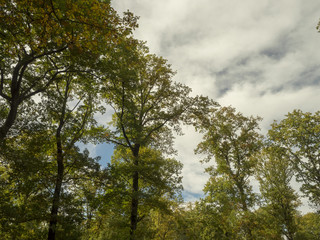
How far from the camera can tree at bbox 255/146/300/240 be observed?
16.8m

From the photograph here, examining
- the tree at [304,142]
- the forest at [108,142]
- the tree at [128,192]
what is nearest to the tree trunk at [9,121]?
the forest at [108,142]

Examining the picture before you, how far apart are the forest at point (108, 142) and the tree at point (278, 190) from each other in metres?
0.10

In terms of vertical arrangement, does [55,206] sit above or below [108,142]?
below

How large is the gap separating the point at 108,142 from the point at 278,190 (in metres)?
16.3

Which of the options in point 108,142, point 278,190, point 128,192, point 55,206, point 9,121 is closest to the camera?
point 9,121

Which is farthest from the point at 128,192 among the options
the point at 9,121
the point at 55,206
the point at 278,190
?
the point at 278,190

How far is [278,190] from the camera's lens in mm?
17859

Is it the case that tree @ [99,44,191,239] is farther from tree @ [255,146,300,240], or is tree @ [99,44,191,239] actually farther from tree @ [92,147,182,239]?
tree @ [255,146,300,240]

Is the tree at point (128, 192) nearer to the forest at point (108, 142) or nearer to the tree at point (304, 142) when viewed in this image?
the forest at point (108, 142)

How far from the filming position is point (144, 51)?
15.5 metres

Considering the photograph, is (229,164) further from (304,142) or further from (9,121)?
(9,121)

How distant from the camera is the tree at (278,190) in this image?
16.8m

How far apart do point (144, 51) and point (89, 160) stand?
9.58 meters

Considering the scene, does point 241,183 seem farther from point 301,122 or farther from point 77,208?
point 77,208
